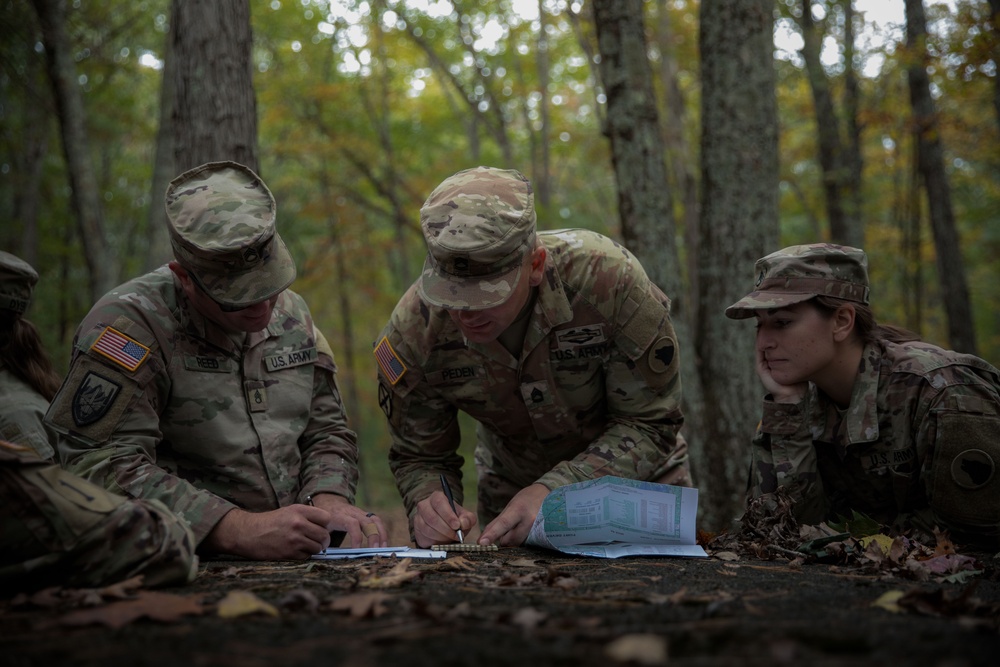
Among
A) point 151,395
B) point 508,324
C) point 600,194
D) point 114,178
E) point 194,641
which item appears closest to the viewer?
point 194,641

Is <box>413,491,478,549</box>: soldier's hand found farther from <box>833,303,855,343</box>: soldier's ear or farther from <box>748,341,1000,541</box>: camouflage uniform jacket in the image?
<box>833,303,855,343</box>: soldier's ear

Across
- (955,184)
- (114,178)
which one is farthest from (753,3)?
(114,178)

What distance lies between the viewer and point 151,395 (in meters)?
3.04

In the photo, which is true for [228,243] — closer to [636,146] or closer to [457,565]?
[457,565]

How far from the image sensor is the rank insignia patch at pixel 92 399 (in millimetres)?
2836

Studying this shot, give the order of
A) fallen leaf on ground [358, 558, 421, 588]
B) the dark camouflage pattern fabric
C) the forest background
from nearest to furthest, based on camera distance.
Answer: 1. the dark camouflage pattern fabric
2. fallen leaf on ground [358, 558, 421, 588]
3. the forest background

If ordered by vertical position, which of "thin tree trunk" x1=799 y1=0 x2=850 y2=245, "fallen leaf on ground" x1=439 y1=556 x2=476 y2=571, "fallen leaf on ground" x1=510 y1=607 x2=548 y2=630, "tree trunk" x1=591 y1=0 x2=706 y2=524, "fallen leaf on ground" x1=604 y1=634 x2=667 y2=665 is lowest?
"fallen leaf on ground" x1=439 y1=556 x2=476 y2=571

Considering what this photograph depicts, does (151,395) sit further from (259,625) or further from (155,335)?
(259,625)

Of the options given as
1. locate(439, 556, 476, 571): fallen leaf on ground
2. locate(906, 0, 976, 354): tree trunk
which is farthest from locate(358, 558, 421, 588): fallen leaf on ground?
locate(906, 0, 976, 354): tree trunk

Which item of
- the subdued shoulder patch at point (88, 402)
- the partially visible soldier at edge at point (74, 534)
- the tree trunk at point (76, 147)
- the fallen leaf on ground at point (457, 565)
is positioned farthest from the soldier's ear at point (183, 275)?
the tree trunk at point (76, 147)

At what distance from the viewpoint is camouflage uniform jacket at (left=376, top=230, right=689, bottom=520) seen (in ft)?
11.2

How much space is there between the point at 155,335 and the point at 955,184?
18.1 metres

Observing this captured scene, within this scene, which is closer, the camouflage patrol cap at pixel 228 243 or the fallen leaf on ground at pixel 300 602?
the fallen leaf on ground at pixel 300 602

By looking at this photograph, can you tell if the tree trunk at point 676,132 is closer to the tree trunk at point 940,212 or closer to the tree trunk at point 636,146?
the tree trunk at point 940,212
